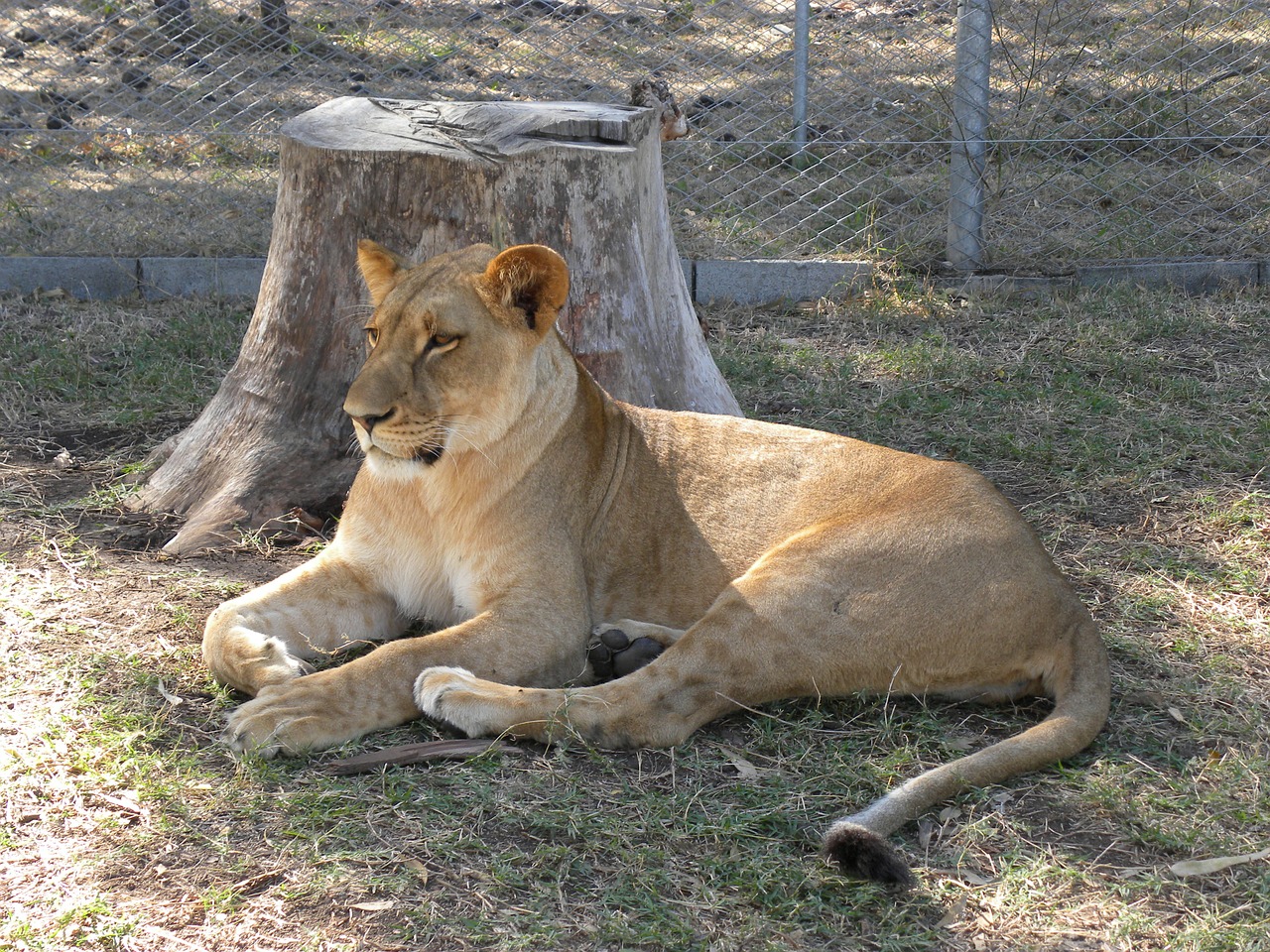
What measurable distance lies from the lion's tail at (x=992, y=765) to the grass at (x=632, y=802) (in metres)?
0.06

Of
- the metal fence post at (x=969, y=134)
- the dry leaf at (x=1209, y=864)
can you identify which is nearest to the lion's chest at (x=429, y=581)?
the dry leaf at (x=1209, y=864)

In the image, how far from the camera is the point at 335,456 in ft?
12.5

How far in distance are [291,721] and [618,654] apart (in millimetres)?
734

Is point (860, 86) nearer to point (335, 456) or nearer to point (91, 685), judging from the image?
point (335, 456)

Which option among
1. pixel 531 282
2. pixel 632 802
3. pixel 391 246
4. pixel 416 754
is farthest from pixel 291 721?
pixel 391 246

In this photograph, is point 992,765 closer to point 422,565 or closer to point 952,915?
point 952,915

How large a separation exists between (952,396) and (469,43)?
10.6 ft

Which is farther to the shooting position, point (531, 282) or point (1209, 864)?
point (531, 282)

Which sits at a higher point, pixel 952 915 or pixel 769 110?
pixel 769 110

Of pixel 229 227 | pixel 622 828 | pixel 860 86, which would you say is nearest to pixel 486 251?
pixel 622 828

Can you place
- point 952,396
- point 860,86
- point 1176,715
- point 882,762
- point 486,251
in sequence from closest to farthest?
point 882,762, point 1176,715, point 486,251, point 952,396, point 860,86

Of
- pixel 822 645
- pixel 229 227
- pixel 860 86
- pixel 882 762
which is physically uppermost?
pixel 860 86

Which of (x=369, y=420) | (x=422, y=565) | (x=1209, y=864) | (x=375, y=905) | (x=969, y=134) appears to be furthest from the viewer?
(x=969, y=134)

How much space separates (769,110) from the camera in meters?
6.98
